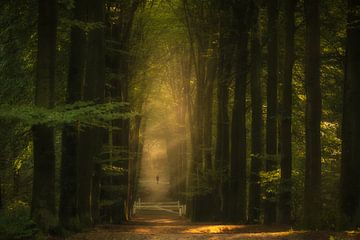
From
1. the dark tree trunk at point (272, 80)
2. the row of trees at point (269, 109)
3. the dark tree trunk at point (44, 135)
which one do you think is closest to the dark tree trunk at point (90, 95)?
the dark tree trunk at point (44, 135)

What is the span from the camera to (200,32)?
91.9 ft

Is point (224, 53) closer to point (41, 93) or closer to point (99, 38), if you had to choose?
point (99, 38)

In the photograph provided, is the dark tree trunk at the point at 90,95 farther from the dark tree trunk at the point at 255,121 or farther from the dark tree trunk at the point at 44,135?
the dark tree trunk at the point at 255,121

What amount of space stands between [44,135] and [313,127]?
6.60 m

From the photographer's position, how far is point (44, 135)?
11492 millimetres

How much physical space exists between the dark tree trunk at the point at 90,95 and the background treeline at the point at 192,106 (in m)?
0.04

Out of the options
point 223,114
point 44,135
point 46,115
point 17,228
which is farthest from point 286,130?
point 17,228

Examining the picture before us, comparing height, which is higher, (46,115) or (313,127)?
(313,127)

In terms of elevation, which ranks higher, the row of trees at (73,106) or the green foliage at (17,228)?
the row of trees at (73,106)

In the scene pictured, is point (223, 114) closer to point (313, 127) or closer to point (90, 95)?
point (90, 95)

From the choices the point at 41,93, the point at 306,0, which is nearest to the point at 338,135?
the point at 306,0

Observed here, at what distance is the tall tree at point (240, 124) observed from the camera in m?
22.5

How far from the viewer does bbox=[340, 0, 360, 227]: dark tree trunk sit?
13.2 m

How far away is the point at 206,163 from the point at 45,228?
53.6 feet
